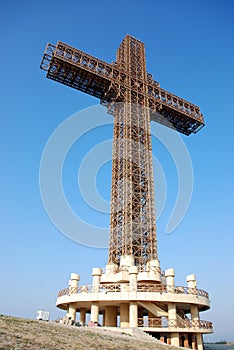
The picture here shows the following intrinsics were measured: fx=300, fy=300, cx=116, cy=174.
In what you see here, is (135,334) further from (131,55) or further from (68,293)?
(131,55)

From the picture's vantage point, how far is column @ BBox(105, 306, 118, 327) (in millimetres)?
21147

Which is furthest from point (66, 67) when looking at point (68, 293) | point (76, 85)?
point (68, 293)

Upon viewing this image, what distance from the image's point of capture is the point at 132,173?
2844 centimetres

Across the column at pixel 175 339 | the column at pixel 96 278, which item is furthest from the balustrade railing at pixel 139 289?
the column at pixel 175 339

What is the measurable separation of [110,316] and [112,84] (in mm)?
22479

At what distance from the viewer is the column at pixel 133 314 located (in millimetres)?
17750

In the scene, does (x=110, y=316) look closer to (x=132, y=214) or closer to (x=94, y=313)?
(x=94, y=313)

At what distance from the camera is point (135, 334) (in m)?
15.4

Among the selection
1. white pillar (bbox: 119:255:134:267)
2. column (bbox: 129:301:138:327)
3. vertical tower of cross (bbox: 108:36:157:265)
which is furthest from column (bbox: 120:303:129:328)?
vertical tower of cross (bbox: 108:36:157:265)

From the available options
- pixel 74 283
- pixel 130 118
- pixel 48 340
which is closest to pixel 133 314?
pixel 74 283

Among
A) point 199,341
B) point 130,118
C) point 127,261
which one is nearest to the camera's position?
point 199,341

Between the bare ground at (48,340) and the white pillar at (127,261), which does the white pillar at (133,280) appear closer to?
the white pillar at (127,261)

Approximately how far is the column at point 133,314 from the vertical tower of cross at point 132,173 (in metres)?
6.02

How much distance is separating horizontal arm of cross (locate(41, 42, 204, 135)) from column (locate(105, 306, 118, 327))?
20.9 metres
